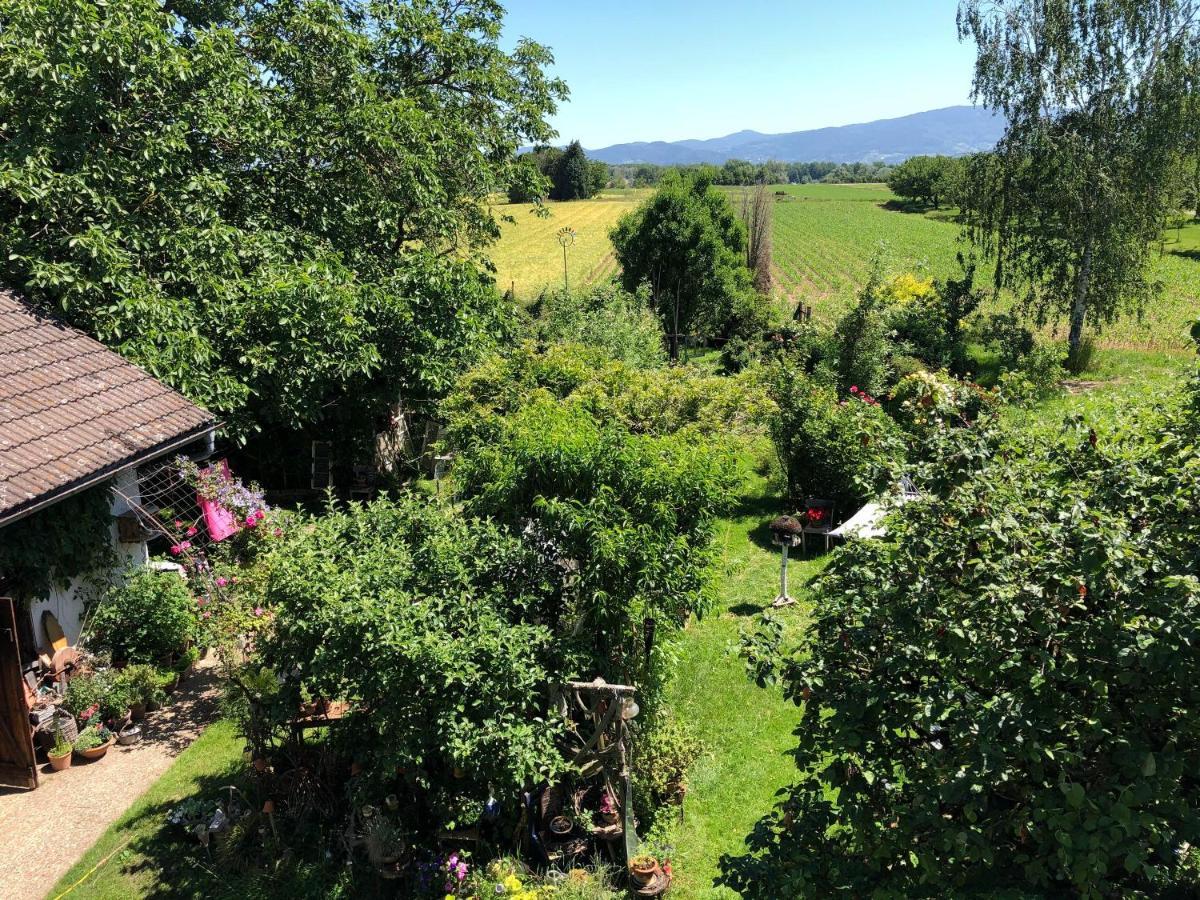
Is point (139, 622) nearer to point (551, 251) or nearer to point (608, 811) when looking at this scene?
point (608, 811)

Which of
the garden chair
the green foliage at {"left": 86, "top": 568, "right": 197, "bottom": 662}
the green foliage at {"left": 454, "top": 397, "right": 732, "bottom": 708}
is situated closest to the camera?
the green foliage at {"left": 454, "top": 397, "right": 732, "bottom": 708}

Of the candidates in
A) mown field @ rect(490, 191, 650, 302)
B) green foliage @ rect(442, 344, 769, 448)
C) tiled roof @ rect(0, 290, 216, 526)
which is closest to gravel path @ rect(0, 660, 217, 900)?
tiled roof @ rect(0, 290, 216, 526)

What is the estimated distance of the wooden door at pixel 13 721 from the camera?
831 centimetres

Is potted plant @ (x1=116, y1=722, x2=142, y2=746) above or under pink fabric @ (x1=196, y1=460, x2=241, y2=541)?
under

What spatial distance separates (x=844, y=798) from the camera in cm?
406

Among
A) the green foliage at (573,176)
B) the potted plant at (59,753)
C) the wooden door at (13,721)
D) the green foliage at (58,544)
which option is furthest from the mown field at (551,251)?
the wooden door at (13,721)

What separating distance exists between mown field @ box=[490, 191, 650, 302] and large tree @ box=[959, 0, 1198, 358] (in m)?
21.3

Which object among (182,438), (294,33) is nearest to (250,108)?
(294,33)

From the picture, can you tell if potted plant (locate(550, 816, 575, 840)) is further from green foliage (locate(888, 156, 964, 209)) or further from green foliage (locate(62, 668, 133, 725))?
green foliage (locate(888, 156, 964, 209))

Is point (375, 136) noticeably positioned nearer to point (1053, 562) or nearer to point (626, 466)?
point (626, 466)

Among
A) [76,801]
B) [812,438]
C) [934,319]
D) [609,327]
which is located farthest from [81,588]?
[934,319]

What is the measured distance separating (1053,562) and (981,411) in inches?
58.5

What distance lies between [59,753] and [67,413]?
3.98m

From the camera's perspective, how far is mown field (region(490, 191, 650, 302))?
49.8 meters
